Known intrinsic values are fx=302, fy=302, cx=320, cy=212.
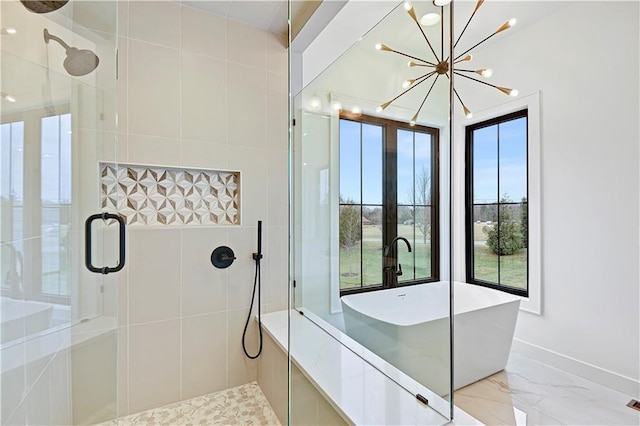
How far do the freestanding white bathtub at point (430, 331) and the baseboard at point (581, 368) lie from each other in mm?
454

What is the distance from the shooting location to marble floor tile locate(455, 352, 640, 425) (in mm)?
1771

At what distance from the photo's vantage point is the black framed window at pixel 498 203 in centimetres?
281

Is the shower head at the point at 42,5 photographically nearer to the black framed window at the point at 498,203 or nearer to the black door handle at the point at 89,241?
the black door handle at the point at 89,241

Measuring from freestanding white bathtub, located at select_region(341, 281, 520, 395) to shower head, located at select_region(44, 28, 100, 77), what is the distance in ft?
5.97

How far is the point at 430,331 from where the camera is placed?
5.29 feet

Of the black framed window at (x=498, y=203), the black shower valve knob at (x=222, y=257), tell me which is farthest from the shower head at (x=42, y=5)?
the black framed window at (x=498, y=203)

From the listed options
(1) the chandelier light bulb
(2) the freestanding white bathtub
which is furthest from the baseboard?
(1) the chandelier light bulb

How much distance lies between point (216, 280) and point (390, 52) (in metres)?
1.85

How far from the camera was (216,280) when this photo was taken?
207cm

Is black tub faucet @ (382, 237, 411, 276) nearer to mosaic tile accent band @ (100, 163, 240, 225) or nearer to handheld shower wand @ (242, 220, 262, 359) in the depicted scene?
handheld shower wand @ (242, 220, 262, 359)

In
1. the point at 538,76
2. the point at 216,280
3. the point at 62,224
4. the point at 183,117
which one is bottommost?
the point at 216,280

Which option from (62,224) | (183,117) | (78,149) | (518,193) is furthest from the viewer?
(518,193)

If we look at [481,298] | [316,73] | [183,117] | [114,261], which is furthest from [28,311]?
[481,298]

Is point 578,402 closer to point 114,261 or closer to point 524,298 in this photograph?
point 524,298
